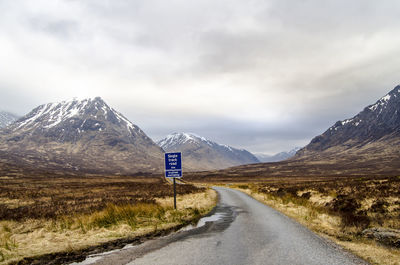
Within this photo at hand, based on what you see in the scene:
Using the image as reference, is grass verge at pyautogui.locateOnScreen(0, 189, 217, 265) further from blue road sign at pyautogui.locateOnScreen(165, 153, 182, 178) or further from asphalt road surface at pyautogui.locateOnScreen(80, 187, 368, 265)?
blue road sign at pyautogui.locateOnScreen(165, 153, 182, 178)

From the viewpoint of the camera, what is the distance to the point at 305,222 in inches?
554

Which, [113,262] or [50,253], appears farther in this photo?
[50,253]

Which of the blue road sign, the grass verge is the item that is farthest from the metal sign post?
the grass verge

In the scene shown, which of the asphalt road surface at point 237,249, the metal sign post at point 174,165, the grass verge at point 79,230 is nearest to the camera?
the asphalt road surface at point 237,249

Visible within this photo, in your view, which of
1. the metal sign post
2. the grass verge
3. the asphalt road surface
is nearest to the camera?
the asphalt road surface

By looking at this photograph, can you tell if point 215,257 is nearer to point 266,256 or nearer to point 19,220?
point 266,256

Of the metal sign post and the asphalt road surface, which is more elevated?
the metal sign post

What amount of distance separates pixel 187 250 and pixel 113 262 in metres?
2.30

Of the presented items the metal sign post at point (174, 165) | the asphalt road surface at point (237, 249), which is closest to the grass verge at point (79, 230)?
the asphalt road surface at point (237, 249)

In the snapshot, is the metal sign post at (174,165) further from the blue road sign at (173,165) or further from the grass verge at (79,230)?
the grass verge at (79,230)

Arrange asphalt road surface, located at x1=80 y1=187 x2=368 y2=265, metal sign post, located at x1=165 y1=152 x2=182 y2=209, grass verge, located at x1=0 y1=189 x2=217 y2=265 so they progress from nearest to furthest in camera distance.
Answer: asphalt road surface, located at x1=80 y1=187 x2=368 y2=265 → grass verge, located at x1=0 y1=189 x2=217 y2=265 → metal sign post, located at x1=165 y1=152 x2=182 y2=209

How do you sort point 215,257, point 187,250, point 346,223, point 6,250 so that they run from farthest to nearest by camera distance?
1. point 346,223
2. point 6,250
3. point 187,250
4. point 215,257

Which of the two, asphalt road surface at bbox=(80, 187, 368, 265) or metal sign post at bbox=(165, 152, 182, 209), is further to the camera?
metal sign post at bbox=(165, 152, 182, 209)

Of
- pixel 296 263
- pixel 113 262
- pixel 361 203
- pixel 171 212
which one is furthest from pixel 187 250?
pixel 361 203
